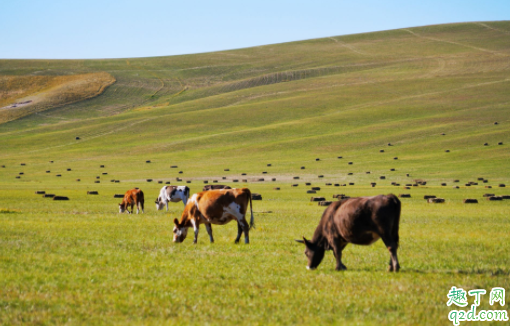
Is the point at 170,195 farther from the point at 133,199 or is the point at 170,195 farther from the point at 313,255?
the point at 313,255

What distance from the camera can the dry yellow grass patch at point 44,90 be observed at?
156 meters

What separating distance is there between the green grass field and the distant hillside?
2.16ft

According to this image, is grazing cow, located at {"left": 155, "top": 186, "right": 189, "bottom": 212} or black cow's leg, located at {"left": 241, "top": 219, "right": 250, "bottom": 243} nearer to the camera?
black cow's leg, located at {"left": 241, "top": 219, "right": 250, "bottom": 243}

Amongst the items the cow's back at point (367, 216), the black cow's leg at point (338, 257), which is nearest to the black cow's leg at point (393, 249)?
the cow's back at point (367, 216)

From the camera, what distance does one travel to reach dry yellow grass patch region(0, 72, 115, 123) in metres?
156

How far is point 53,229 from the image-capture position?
22.7 metres

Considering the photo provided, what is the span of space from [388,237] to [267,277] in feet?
9.38

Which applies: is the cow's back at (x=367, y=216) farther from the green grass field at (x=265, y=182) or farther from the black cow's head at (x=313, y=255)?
the green grass field at (x=265, y=182)

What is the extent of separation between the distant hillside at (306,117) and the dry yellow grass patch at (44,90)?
404 centimetres

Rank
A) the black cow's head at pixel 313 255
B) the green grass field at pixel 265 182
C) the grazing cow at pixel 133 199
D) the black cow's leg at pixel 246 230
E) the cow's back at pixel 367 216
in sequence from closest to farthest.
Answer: the green grass field at pixel 265 182
the cow's back at pixel 367 216
the black cow's head at pixel 313 255
the black cow's leg at pixel 246 230
the grazing cow at pixel 133 199

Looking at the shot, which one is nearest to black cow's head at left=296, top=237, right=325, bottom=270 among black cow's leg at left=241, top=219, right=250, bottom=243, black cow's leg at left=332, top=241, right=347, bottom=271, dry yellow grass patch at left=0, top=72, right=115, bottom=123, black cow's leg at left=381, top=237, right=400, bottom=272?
black cow's leg at left=332, top=241, right=347, bottom=271

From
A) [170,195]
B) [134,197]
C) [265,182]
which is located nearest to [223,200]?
[134,197]

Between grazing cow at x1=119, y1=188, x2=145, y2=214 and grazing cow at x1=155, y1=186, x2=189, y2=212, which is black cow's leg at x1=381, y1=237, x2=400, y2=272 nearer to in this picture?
grazing cow at x1=119, y1=188, x2=145, y2=214

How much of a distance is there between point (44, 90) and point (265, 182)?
128 metres
